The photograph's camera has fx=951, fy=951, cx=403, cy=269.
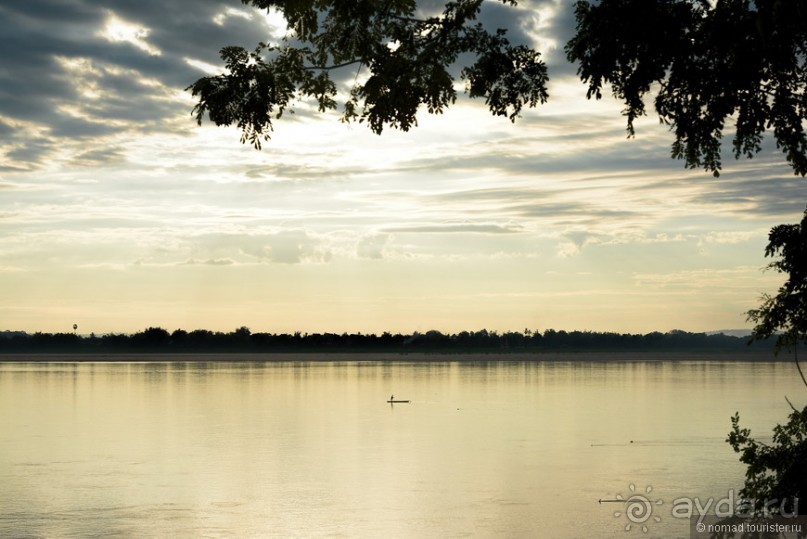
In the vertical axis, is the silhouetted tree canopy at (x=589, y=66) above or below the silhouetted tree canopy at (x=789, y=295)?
above

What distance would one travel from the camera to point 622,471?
119 feet

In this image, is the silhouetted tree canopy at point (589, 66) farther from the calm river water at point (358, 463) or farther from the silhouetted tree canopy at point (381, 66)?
the calm river water at point (358, 463)

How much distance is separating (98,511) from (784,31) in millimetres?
22982

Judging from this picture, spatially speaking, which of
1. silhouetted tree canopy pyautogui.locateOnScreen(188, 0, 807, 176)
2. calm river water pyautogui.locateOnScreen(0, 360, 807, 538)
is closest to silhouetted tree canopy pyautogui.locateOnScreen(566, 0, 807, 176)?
silhouetted tree canopy pyautogui.locateOnScreen(188, 0, 807, 176)

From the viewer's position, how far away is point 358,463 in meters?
38.2

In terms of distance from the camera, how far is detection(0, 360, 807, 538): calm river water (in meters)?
26.9

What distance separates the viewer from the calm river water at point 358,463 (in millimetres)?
26922

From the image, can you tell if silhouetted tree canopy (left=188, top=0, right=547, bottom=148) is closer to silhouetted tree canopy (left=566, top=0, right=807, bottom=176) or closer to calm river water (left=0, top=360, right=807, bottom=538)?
silhouetted tree canopy (left=566, top=0, right=807, bottom=176)

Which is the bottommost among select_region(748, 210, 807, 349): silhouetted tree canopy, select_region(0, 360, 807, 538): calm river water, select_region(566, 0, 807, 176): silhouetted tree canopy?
select_region(0, 360, 807, 538): calm river water

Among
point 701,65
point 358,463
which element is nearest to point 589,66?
point 701,65

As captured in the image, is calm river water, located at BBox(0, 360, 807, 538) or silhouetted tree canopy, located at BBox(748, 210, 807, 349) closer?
silhouetted tree canopy, located at BBox(748, 210, 807, 349)

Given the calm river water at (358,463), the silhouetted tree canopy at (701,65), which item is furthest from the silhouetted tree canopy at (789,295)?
the calm river water at (358,463)

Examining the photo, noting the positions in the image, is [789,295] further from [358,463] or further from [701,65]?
[358,463]

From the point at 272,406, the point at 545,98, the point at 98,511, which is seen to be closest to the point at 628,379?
the point at 272,406
